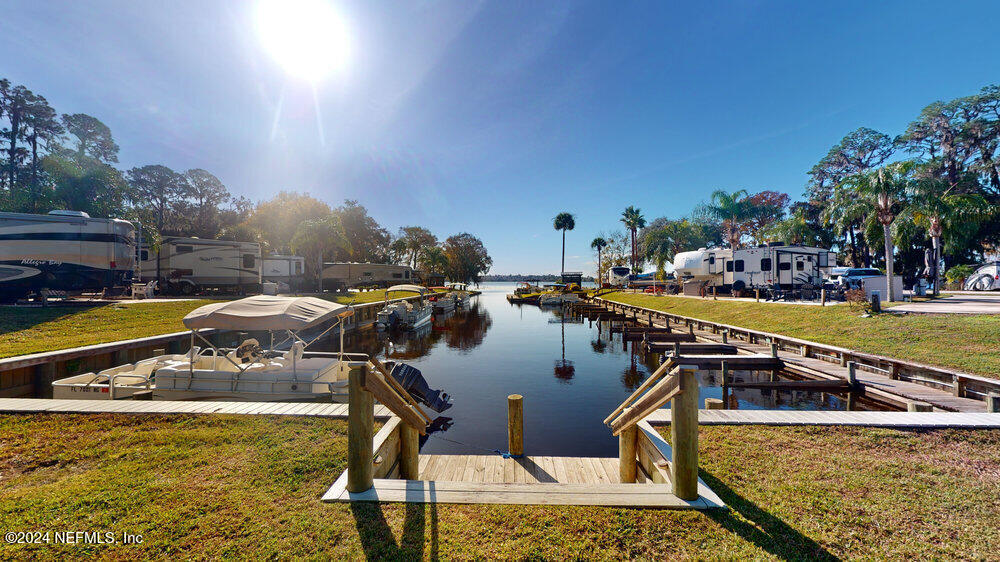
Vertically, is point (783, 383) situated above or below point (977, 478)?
below

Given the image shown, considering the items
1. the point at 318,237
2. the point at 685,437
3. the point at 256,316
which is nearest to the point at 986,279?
the point at 685,437

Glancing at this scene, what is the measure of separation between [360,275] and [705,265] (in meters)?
45.2

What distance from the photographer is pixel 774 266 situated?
26.1 metres

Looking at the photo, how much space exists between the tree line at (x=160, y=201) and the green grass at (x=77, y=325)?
1457 centimetres

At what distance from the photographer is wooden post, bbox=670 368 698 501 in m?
3.53

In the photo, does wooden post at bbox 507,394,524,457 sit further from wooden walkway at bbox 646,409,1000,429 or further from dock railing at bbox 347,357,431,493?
dock railing at bbox 347,357,431,493

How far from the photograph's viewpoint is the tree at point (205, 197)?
200 feet

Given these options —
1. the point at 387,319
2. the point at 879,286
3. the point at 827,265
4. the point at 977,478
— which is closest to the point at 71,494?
the point at 977,478

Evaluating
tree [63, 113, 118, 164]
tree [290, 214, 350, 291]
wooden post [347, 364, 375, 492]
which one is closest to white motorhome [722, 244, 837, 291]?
wooden post [347, 364, 375, 492]

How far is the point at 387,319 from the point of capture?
26.9 m

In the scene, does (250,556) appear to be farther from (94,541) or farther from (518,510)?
(518,510)

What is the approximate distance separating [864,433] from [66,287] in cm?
3249

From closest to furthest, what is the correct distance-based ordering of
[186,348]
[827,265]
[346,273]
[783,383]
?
[783,383], [186,348], [827,265], [346,273]

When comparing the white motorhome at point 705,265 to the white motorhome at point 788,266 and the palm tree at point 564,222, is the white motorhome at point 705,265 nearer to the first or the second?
the white motorhome at point 788,266
